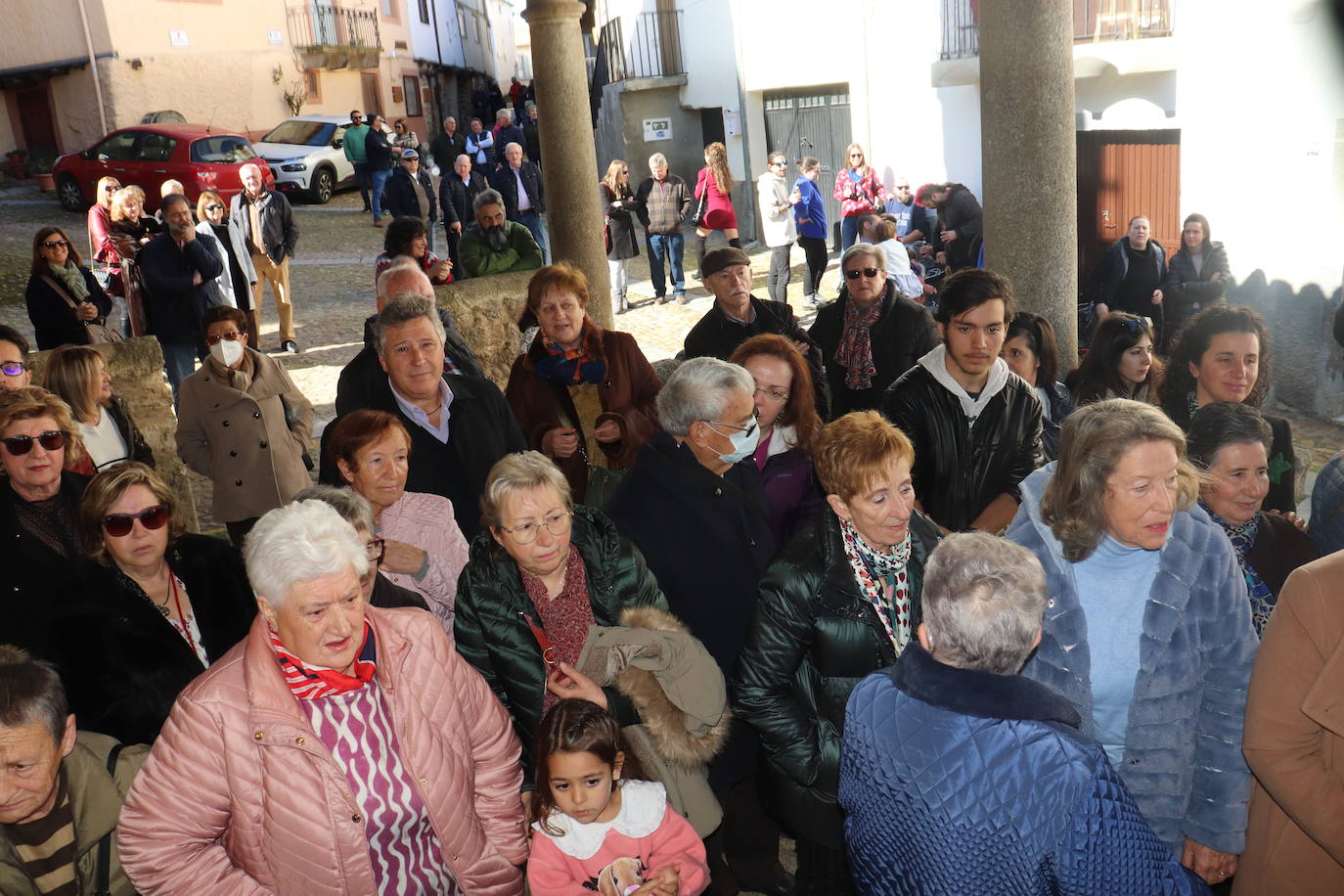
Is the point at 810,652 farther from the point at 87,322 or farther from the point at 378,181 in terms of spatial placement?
the point at 378,181

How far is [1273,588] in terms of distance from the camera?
12.6ft

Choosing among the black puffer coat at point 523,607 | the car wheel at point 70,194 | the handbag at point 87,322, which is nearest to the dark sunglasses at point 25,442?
the black puffer coat at point 523,607

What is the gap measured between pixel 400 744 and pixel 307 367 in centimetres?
991

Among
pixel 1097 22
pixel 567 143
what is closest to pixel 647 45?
pixel 1097 22

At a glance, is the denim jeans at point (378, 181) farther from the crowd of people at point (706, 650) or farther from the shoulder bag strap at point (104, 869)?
the shoulder bag strap at point (104, 869)

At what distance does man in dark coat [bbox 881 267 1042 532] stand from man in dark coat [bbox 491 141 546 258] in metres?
11.0

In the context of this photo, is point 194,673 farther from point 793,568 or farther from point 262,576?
point 793,568

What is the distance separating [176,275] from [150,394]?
1.85 meters

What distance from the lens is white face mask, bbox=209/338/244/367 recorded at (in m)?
6.11

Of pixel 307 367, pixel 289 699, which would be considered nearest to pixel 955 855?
pixel 289 699

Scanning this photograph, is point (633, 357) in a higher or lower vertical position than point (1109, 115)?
lower

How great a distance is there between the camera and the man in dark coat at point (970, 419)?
456cm

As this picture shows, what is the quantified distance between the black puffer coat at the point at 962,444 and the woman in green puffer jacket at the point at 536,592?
1.48 m

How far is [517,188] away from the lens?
15297mm
